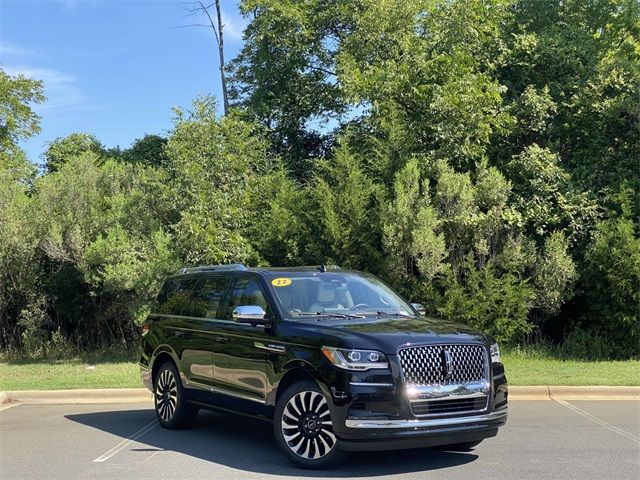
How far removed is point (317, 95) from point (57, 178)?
9.77 m

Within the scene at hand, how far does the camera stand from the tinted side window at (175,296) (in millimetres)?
8672

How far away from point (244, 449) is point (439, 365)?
2.49 meters

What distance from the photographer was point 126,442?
786 centimetres

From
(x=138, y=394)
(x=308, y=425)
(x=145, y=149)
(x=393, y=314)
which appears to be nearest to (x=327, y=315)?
(x=393, y=314)

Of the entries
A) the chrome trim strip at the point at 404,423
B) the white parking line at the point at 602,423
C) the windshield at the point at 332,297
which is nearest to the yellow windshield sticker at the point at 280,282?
the windshield at the point at 332,297

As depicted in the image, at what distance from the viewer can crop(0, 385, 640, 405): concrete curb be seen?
1041 cm

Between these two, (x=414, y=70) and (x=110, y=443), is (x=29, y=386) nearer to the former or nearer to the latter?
(x=110, y=443)

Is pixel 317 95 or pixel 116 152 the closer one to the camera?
pixel 317 95

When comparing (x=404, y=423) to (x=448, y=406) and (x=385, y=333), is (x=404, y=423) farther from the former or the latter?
Answer: (x=385, y=333)

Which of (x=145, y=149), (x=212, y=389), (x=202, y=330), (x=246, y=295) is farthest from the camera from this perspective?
(x=145, y=149)

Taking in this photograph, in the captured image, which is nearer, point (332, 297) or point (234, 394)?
point (234, 394)

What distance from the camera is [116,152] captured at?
101 feet

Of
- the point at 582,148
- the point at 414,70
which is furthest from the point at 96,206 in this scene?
the point at 582,148

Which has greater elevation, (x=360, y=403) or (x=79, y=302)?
(x=79, y=302)
